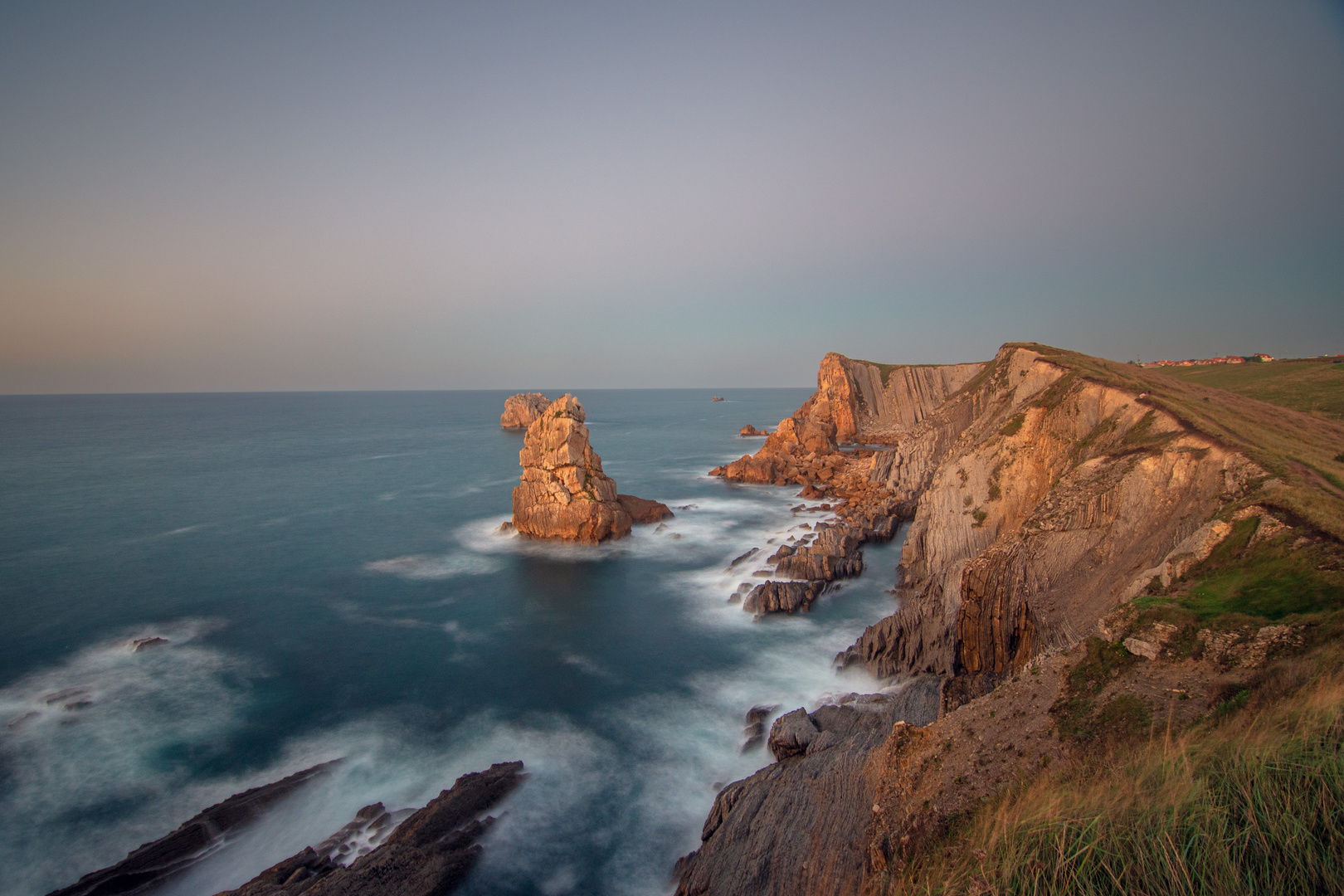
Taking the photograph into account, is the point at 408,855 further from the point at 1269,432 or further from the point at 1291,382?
the point at 1291,382

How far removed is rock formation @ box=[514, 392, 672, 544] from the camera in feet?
125

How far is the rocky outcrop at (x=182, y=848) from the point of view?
42.5ft

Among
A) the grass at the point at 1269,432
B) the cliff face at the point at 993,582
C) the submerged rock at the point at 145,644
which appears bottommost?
the submerged rock at the point at 145,644

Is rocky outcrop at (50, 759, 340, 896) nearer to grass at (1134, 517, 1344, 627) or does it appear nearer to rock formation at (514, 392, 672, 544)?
grass at (1134, 517, 1344, 627)

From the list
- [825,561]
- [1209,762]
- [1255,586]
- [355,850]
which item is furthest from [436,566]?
[1209,762]

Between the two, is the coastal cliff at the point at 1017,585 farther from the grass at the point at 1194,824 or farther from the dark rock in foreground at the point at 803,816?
the grass at the point at 1194,824

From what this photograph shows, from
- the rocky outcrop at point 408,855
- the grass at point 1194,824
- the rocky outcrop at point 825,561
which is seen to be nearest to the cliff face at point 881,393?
the rocky outcrop at point 825,561

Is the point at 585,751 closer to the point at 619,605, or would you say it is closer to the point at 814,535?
the point at 619,605

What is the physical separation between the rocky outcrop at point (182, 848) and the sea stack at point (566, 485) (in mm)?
23421

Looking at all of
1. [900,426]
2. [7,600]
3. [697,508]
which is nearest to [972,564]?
[697,508]

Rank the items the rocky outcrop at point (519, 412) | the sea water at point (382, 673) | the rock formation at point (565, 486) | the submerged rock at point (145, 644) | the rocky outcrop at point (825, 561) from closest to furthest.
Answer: the sea water at point (382, 673) → the submerged rock at point (145, 644) → the rocky outcrop at point (825, 561) → the rock formation at point (565, 486) → the rocky outcrop at point (519, 412)

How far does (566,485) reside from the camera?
38.8 meters

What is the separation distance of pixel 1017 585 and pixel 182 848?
2359 centimetres

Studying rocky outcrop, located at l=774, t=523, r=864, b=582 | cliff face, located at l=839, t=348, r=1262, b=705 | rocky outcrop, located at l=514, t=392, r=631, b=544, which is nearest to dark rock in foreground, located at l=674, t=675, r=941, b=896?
cliff face, located at l=839, t=348, r=1262, b=705
